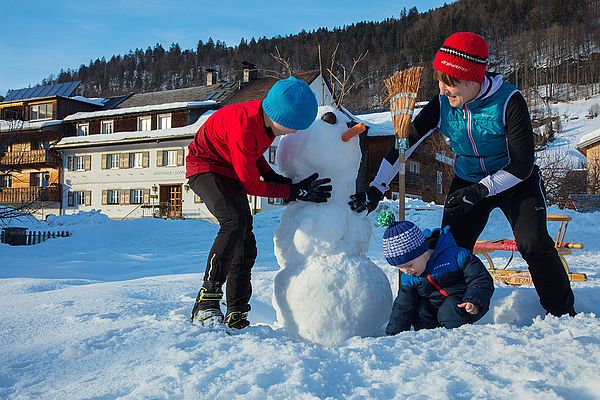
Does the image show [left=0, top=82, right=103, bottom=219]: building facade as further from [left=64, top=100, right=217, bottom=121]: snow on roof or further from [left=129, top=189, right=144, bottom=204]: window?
[left=129, top=189, right=144, bottom=204]: window

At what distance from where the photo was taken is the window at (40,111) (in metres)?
29.6

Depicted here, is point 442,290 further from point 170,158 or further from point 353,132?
point 170,158

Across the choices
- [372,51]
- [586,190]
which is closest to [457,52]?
[586,190]

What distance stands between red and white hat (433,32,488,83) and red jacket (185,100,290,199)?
3.23 feet

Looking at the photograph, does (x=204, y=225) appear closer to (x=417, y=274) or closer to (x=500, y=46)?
(x=417, y=274)

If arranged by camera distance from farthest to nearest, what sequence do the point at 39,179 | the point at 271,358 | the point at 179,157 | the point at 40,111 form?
the point at 39,179, the point at 40,111, the point at 179,157, the point at 271,358

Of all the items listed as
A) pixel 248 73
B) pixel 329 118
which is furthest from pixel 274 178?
pixel 248 73

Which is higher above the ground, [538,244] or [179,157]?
[179,157]

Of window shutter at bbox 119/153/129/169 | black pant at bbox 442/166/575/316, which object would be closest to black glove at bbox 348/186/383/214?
black pant at bbox 442/166/575/316

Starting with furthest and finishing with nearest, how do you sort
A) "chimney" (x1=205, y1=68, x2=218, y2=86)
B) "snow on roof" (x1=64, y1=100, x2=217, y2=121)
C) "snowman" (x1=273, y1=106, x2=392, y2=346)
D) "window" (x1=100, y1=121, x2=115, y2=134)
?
1. "chimney" (x1=205, y1=68, x2=218, y2=86)
2. "window" (x1=100, y1=121, x2=115, y2=134)
3. "snow on roof" (x1=64, y1=100, x2=217, y2=121)
4. "snowman" (x1=273, y1=106, x2=392, y2=346)

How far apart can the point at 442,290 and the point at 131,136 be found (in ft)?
81.4

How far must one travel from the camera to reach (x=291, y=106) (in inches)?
101

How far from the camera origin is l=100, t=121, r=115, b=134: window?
89.1ft

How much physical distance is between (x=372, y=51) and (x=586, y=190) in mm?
59543
